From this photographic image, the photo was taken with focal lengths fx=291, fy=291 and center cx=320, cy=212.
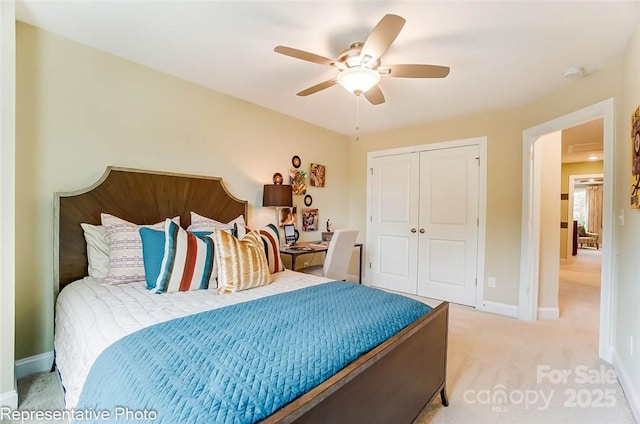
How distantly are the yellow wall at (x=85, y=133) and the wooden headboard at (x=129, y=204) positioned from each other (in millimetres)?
88

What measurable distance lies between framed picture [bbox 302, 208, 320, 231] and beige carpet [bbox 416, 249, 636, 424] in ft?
6.58

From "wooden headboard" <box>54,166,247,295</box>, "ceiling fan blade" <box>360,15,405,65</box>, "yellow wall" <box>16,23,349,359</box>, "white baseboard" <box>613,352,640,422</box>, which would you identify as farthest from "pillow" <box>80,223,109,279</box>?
"white baseboard" <box>613,352,640,422</box>

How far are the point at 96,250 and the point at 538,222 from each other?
4.15 m

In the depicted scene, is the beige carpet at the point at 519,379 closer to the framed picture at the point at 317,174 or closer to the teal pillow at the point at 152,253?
the teal pillow at the point at 152,253

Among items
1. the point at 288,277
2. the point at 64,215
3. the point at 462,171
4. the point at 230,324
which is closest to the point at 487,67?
the point at 462,171

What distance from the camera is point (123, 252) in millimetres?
2047

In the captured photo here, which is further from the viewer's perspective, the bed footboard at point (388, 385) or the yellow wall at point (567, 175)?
the yellow wall at point (567, 175)

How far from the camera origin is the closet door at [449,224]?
11.8 ft

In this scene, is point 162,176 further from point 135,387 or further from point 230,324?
point 135,387

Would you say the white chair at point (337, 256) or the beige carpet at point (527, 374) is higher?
the white chair at point (337, 256)

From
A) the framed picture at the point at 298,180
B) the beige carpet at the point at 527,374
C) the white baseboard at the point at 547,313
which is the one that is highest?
the framed picture at the point at 298,180

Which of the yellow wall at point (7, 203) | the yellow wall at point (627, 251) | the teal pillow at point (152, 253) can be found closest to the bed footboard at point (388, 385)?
the yellow wall at point (627, 251)

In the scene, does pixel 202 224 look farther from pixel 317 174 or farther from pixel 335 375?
pixel 335 375

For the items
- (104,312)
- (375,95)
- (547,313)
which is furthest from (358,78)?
(547,313)
